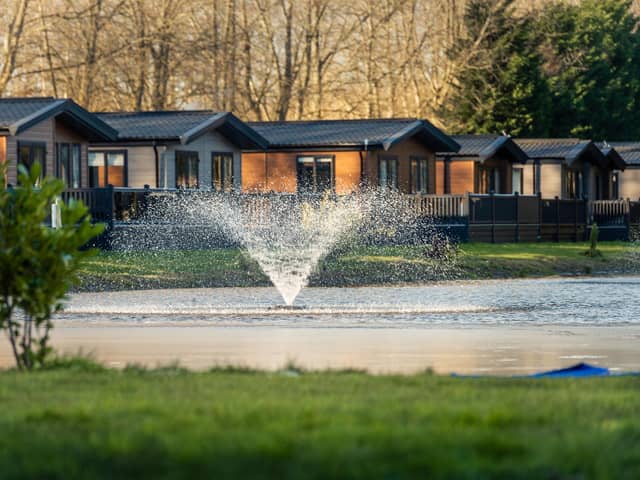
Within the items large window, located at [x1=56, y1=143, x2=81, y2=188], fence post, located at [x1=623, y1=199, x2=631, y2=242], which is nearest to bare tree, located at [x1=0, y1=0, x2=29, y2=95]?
large window, located at [x1=56, y1=143, x2=81, y2=188]

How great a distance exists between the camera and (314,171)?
54.7m

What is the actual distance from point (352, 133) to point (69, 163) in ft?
40.8

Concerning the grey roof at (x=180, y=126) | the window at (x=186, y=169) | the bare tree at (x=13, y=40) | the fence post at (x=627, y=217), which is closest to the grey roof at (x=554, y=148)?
the fence post at (x=627, y=217)

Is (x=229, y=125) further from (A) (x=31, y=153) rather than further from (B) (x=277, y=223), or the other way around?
(A) (x=31, y=153)

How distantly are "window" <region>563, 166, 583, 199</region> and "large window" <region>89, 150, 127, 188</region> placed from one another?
Result: 970 inches

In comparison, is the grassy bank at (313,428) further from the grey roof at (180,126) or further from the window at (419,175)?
the window at (419,175)

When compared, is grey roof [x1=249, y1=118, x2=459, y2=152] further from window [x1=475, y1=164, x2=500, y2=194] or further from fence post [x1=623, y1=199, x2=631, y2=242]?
fence post [x1=623, y1=199, x2=631, y2=242]

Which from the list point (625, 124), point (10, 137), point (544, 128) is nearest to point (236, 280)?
point (10, 137)

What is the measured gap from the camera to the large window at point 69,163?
4600 centimetres

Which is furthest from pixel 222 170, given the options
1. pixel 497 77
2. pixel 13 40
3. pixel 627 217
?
pixel 497 77

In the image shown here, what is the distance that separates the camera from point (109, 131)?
46188 mm

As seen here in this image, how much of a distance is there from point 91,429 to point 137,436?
0.49 metres

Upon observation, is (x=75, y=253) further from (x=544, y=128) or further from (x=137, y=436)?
(x=544, y=128)

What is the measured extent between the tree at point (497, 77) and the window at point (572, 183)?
975 cm
